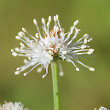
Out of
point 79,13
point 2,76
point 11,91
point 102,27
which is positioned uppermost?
point 79,13

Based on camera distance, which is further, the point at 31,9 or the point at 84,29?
the point at 31,9

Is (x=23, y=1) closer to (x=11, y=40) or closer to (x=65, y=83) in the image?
(x=11, y=40)

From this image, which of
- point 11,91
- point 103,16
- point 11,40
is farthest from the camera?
point 11,40

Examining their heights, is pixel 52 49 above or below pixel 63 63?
below

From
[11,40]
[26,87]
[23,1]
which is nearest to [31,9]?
[23,1]

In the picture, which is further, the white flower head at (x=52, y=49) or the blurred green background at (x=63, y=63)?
the blurred green background at (x=63, y=63)

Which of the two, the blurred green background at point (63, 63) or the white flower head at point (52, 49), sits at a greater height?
the blurred green background at point (63, 63)

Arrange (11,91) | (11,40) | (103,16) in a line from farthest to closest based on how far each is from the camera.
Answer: (11,40) → (103,16) → (11,91)

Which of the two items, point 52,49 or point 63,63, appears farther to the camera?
point 63,63
